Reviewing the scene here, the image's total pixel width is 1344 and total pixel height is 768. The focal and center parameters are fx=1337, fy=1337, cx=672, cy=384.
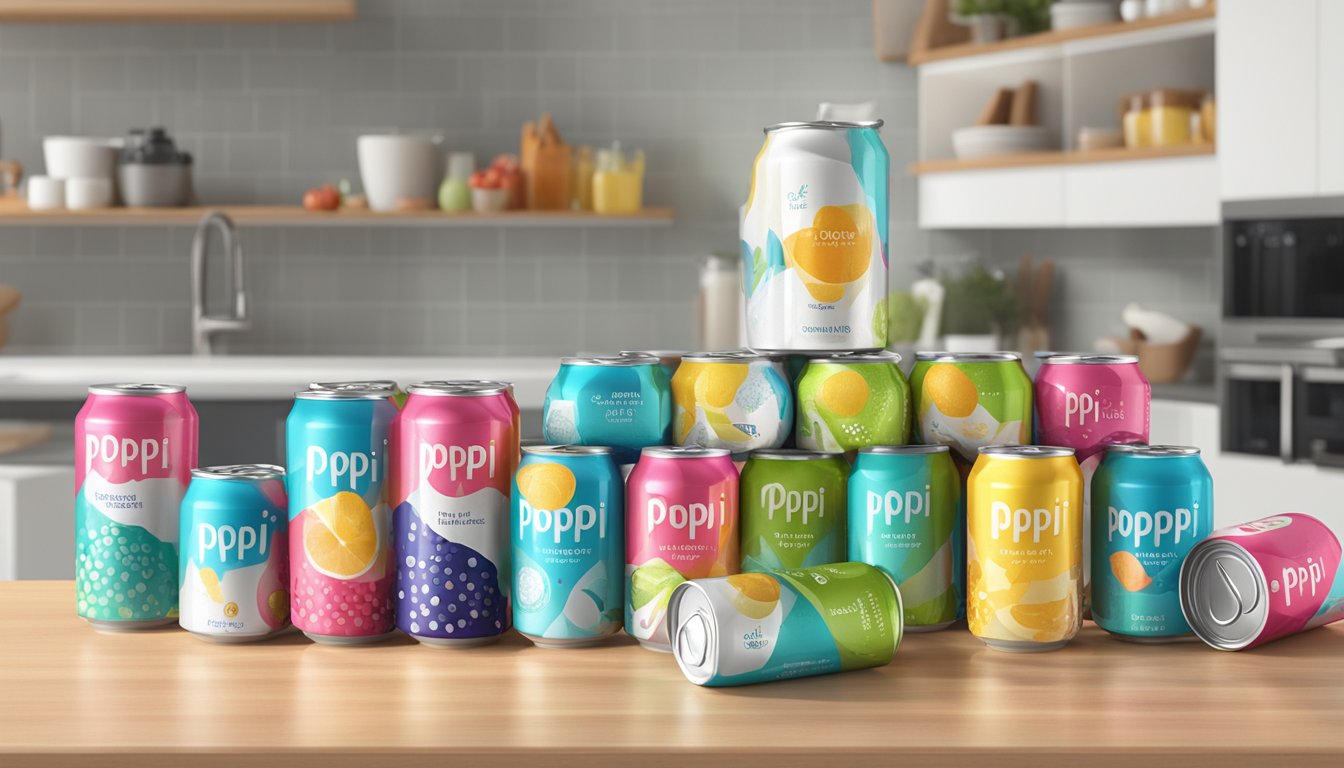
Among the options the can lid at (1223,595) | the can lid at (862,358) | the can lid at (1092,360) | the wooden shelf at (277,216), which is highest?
the wooden shelf at (277,216)

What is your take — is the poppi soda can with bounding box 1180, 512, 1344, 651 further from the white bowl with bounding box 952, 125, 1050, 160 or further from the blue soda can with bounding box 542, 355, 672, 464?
the white bowl with bounding box 952, 125, 1050, 160

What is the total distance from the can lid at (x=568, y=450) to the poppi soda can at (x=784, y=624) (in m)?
0.12

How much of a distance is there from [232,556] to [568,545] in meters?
0.26

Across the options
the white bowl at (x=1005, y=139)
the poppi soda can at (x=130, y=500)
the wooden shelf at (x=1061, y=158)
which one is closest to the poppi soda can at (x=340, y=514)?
the poppi soda can at (x=130, y=500)

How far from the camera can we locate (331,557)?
98 cm

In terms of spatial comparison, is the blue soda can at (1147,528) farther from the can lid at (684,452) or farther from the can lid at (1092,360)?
the can lid at (684,452)

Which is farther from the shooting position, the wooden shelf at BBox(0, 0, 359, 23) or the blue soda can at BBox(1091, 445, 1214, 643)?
the wooden shelf at BBox(0, 0, 359, 23)

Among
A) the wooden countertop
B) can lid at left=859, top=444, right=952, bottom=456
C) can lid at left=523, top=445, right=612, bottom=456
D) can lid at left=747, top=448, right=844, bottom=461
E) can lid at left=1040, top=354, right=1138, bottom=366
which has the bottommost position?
the wooden countertop

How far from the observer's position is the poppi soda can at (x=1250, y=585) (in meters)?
0.96

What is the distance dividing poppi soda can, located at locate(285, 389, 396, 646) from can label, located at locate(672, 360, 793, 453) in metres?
0.23

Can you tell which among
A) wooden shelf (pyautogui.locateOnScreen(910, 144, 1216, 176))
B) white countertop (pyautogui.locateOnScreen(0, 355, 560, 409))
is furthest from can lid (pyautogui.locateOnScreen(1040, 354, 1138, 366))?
wooden shelf (pyautogui.locateOnScreen(910, 144, 1216, 176))

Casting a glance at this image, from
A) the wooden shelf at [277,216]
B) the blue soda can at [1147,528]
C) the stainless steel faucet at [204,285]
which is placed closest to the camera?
the blue soda can at [1147,528]

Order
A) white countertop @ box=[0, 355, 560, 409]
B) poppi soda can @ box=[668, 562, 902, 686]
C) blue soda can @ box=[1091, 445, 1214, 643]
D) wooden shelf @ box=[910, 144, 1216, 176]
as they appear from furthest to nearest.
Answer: wooden shelf @ box=[910, 144, 1216, 176] → white countertop @ box=[0, 355, 560, 409] → blue soda can @ box=[1091, 445, 1214, 643] → poppi soda can @ box=[668, 562, 902, 686]

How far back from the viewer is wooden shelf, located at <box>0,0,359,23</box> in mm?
3725
